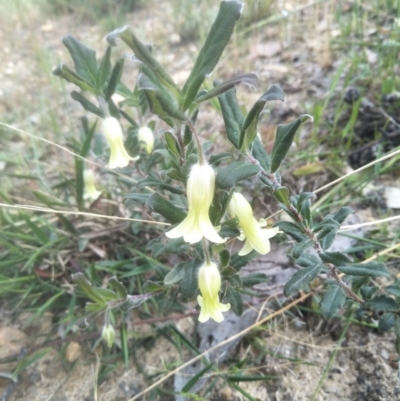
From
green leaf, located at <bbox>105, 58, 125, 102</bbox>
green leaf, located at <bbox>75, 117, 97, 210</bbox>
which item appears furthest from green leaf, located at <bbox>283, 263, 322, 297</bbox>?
green leaf, located at <bbox>75, 117, 97, 210</bbox>

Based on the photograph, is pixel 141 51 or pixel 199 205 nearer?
pixel 141 51

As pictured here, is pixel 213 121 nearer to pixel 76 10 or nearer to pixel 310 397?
pixel 310 397

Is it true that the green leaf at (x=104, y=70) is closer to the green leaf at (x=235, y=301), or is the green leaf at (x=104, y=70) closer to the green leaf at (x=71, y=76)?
the green leaf at (x=71, y=76)

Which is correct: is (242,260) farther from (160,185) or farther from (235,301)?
(160,185)

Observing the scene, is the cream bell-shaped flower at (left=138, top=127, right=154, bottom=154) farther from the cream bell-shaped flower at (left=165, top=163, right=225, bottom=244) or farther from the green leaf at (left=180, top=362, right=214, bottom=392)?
the green leaf at (left=180, top=362, right=214, bottom=392)

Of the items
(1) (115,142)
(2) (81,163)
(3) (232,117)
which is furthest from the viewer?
(2) (81,163)

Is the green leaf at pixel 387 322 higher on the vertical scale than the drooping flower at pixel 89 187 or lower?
lower

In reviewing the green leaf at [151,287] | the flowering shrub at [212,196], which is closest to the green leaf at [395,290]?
the flowering shrub at [212,196]

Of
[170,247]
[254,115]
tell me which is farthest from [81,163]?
[254,115]
